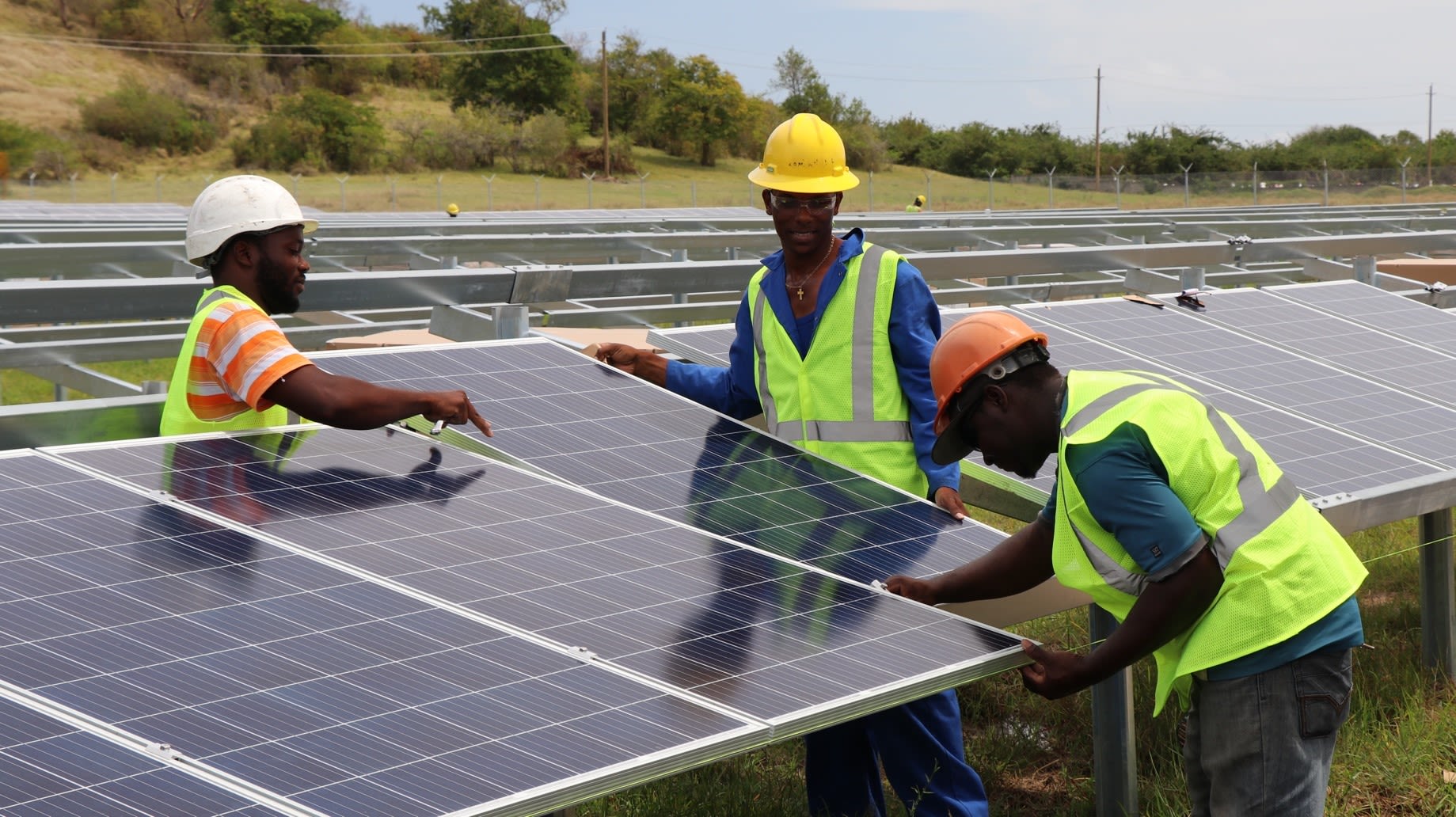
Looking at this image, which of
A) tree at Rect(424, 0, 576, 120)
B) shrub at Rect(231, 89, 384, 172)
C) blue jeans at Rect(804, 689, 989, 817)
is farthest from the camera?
tree at Rect(424, 0, 576, 120)

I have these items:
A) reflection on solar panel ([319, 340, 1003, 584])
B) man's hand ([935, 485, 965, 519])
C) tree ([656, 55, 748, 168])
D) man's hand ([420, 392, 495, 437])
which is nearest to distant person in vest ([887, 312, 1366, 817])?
reflection on solar panel ([319, 340, 1003, 584])

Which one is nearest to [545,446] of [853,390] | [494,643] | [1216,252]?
[853,390]

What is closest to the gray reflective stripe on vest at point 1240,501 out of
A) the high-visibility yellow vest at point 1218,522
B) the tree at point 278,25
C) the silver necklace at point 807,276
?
the high-visibility yellow vest at point 1218,522

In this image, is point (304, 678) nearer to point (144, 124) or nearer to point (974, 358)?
point (974, 358)

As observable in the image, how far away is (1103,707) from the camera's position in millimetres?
5012

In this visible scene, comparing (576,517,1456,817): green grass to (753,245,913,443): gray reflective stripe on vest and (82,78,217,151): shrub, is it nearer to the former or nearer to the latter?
(753,245,913,443): gray reflective stripe on vest

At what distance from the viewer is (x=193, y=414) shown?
14.0 feet

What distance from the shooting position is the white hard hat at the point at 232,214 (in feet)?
14.0

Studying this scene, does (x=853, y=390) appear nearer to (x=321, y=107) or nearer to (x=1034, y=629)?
(x=1034, y=629)

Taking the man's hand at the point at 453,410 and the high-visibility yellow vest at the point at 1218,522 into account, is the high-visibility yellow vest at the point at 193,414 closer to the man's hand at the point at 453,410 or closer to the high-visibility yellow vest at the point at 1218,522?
the man's hand at the point at 453,410

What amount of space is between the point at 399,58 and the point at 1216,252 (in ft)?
307

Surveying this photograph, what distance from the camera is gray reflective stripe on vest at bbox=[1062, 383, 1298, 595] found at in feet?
11.1

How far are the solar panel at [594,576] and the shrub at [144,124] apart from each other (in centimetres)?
7822

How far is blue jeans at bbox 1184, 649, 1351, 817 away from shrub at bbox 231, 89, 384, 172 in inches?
2807
